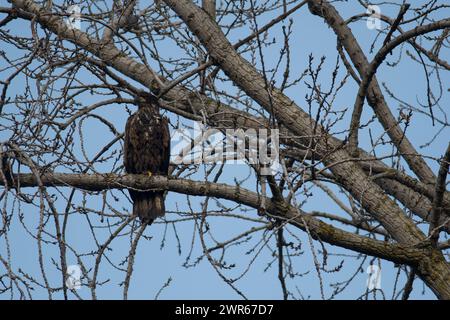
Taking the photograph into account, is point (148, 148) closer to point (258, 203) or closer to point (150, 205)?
point (150, 205)

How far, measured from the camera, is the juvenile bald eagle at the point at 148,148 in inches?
256

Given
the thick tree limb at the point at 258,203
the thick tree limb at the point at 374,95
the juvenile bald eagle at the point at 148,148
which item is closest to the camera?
the thick tree limb at the point at 258,203

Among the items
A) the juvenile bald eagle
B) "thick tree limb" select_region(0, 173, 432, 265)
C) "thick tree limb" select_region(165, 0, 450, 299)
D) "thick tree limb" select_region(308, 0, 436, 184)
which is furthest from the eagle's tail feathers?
"thick tree limb" select_region(308, 0, 436, 184)

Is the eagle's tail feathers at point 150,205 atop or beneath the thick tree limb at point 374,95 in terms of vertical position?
beneath

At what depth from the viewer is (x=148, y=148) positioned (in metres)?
6.69

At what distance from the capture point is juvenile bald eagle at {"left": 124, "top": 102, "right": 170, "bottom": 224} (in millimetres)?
6492

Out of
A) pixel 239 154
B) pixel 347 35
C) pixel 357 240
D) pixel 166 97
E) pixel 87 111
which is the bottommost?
pixel 357 240

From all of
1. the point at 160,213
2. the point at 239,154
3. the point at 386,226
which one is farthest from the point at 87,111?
the point at 386,226

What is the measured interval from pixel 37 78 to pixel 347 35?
2327 millimetres

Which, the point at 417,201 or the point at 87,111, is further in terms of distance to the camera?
the point at 417,201

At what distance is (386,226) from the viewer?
5.22m

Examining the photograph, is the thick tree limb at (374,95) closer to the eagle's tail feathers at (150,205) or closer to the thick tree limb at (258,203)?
the thick tree limb at (258,203)

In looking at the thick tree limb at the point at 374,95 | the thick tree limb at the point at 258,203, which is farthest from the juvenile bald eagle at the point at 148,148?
the thick tree limb at the point at 374,95
